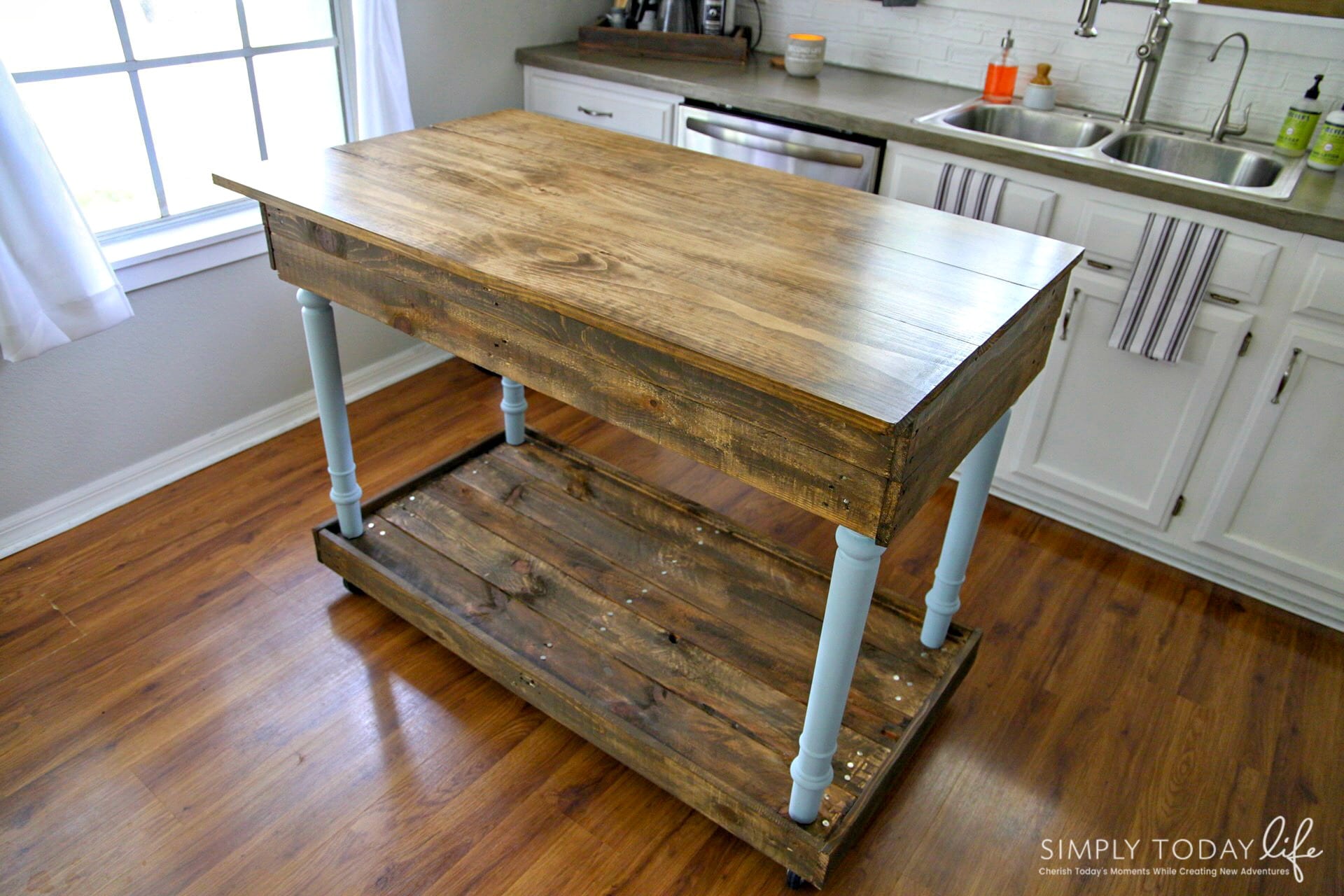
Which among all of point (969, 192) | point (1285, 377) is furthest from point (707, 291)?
point (1285, 377)

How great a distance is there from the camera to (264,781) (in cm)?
179

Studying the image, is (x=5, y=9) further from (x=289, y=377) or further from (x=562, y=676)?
(x=562, y=676)

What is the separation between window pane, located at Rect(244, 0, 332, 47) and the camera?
2504mm

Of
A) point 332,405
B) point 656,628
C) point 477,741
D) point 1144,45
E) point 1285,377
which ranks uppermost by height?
point 1144,45

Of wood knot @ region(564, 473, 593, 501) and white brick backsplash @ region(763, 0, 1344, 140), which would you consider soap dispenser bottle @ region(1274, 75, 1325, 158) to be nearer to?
white brick backsplash @ region(763, 0, 1344, 140)

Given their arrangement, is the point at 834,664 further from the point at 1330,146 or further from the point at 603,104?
the point at 603,104

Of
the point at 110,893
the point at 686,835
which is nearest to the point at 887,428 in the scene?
the point at 686,835

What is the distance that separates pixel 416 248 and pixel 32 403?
137 cm

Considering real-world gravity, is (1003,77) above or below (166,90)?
above

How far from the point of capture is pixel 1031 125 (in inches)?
109

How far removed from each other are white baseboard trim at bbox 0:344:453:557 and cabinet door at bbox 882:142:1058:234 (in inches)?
66.8

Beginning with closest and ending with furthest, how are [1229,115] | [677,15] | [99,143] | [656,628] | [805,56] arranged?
[656,628]
[99,143]
[1229,115]
[805,56]
[677,15]

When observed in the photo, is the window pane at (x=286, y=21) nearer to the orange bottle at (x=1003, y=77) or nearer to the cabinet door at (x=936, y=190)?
the cabinet door at (x=936, y=190)

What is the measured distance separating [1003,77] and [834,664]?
2096 mm
